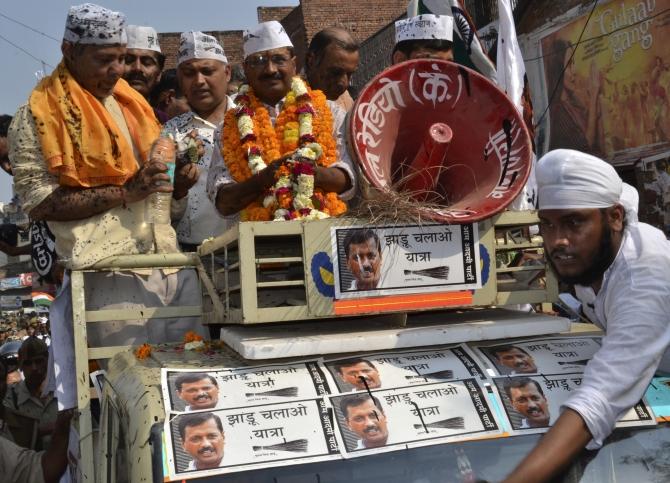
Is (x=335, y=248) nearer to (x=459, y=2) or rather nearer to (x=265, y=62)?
(x=265, y=62)

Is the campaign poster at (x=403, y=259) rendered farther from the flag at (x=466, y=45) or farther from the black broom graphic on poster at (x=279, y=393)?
the flag at (x=466, y=45)

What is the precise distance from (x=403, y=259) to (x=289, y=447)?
793 millimetres

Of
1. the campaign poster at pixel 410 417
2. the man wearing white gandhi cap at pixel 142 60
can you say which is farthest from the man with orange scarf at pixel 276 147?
the man wearing white gandhi cap at pixel 142 60

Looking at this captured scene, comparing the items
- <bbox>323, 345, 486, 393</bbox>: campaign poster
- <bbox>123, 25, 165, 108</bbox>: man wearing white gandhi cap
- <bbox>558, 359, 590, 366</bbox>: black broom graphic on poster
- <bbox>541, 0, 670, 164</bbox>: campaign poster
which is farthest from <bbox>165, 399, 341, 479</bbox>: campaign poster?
<bbox>541, 0, 670, 164</bbox>: campaign poster

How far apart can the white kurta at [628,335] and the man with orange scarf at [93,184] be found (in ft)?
6.76

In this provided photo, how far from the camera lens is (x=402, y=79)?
3109 millimetres

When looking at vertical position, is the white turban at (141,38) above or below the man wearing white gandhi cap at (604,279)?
above

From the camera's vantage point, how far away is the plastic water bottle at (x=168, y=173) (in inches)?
152

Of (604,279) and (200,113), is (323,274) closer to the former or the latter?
(604,279)

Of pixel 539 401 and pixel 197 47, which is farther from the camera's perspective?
pixel 197 47

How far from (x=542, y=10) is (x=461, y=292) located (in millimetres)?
11244

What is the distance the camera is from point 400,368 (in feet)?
8.56

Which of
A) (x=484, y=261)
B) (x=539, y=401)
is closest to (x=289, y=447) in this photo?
(x=539, y=401)

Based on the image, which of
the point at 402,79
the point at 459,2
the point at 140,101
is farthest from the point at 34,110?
the point at 459,2
